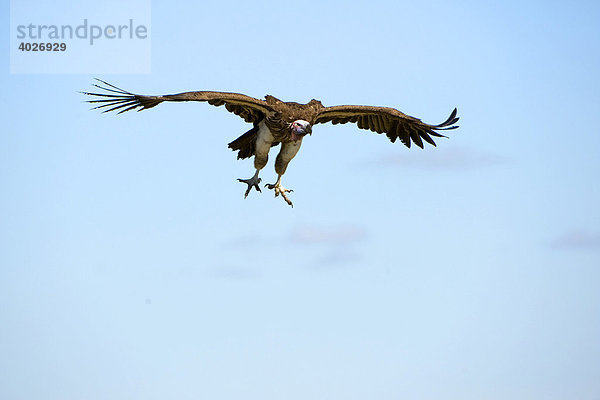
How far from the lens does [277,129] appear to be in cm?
2911

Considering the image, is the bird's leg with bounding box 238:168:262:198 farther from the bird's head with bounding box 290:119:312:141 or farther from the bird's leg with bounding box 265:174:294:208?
the bird's head with bounding box 290:119:312:141

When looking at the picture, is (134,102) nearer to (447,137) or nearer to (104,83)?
(104,83)

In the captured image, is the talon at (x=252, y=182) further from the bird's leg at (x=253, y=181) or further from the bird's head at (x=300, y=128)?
the bird's head at (x=300, y=128)

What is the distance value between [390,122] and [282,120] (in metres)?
4.33

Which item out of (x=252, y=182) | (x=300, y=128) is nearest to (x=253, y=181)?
(x=252, y=182)

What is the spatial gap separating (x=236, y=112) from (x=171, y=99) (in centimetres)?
215

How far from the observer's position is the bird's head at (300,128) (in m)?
28.8

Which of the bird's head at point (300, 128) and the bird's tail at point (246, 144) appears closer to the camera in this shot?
the bird's head at point (300, 128)

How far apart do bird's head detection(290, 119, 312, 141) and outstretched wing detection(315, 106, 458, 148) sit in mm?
1996

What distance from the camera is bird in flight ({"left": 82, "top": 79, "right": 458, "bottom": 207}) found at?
28.6 meters

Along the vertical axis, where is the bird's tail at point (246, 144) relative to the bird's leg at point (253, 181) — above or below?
above

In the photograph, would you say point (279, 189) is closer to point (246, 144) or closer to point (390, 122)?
point (246, 144)

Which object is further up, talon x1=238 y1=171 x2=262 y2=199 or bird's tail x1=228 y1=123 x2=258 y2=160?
bird's tail x1=228 y1=123 x2=258 y2=160

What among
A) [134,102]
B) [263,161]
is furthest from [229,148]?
[134,102]
